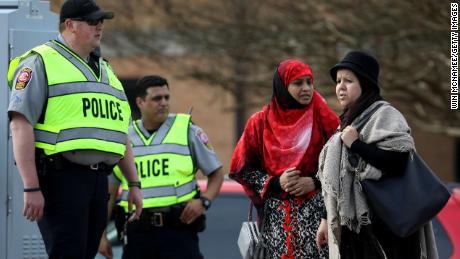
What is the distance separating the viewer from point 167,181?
717 centimetres

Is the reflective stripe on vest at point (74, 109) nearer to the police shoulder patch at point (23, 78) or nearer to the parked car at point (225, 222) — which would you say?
the police shoulder patch at point (23, 78)

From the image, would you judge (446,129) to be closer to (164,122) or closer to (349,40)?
(349,40)

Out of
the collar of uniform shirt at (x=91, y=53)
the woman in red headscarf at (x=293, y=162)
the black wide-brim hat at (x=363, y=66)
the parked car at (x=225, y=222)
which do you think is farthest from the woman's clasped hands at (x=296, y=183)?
the parked car at (x=225, y=222)

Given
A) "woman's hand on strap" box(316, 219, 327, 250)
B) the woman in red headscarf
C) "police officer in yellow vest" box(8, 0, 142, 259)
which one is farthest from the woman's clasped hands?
"police officer in yellow vest" box(8, 0, 142, 259)

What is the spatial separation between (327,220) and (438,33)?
6.45 m

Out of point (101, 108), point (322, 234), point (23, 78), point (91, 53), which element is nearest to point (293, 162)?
point (322, 234)

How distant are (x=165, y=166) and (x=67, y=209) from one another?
1.69 meters

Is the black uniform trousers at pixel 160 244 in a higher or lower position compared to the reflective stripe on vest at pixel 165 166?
lower

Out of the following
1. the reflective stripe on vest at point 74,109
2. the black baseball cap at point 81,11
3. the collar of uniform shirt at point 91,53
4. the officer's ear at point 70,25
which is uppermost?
the black baseball cap at point 81,11

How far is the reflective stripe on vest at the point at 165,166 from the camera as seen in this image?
282 inches

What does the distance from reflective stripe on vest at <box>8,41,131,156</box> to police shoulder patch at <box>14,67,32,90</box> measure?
3.7 inches

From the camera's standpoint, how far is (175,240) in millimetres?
7113

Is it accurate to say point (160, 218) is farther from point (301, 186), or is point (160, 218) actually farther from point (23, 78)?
point (23, 78)

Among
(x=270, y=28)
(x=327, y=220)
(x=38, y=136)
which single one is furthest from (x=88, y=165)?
(x=270, y=28)
